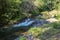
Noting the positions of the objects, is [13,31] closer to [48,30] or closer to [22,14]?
[48,30]

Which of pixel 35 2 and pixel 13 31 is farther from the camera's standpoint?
pixel 35 2

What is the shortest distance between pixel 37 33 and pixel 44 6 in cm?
1065

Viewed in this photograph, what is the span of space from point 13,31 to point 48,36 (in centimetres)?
369

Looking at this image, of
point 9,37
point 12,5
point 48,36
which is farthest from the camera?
point 12,5

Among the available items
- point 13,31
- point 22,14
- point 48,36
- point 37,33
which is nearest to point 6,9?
point 22,14

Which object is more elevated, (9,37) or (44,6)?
(44,6)

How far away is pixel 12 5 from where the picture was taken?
55.8 feet

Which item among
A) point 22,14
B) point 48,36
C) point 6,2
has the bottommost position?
point 48,36

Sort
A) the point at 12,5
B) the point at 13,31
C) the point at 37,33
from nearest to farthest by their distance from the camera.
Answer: the point at 37,33 → the point at 13,31 → the point at 12,5

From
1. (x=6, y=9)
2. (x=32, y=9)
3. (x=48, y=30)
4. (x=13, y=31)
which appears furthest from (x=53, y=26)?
(x=32, y=9)

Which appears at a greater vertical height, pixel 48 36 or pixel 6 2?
pixel 6 2

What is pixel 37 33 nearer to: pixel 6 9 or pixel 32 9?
pixel 6 9

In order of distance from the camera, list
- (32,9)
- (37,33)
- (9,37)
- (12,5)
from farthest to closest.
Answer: (32,9), (12,5), (9,37), (37,33)

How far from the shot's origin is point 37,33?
11031 millimetres
